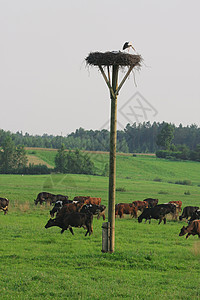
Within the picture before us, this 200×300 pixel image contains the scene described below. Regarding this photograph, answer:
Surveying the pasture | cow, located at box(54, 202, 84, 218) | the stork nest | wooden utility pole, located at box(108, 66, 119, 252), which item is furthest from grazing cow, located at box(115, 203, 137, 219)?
the stork nest

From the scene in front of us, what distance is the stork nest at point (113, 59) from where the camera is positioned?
13.8 meters

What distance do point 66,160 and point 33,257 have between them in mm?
72101

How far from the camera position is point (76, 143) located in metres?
168

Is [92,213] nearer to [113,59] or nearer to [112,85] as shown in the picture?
[112,85]

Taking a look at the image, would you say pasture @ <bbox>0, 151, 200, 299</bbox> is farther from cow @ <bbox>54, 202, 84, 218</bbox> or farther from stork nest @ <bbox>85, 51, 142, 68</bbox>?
stork nest @ <bbox>85, 51, 142, 68</bbox>

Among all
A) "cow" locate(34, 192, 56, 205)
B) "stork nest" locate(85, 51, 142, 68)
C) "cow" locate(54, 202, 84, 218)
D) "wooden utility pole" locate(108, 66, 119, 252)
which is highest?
"stork nest" locate(85, 51, 142, 68)

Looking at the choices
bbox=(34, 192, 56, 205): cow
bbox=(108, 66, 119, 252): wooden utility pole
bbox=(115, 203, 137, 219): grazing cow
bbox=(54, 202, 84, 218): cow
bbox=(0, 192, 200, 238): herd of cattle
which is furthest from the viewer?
bbox=(34, 192, 56, 205): cow

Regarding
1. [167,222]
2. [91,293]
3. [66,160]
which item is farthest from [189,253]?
[66,160]

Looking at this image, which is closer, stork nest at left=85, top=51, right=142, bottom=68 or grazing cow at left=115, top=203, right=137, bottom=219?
stork nest at left=85, top=51, right=142, bottom=68

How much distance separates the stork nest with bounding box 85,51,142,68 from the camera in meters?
13.8

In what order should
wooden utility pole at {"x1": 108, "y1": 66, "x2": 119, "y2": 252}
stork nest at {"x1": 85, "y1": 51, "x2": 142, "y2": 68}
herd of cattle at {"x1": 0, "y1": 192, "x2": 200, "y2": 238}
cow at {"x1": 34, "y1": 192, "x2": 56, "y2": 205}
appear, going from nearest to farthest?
stork nest at {"x1": 85, "y1": 51, "x2": 142, "y2": 68}
wooden utility pole at {"x1": 108, "y1": 66, "x2": 119, "y2": 252}
herd of cattle at {"x1": 0, "y1": 192, "x2": 200, "y2": 238}
cow at {"x1": 34, "y1": 192, "x2": 56, "y2": 205}

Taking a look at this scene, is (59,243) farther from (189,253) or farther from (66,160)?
(66,160)

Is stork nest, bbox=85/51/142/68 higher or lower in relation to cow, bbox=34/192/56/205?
higher

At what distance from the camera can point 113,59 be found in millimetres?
13844
